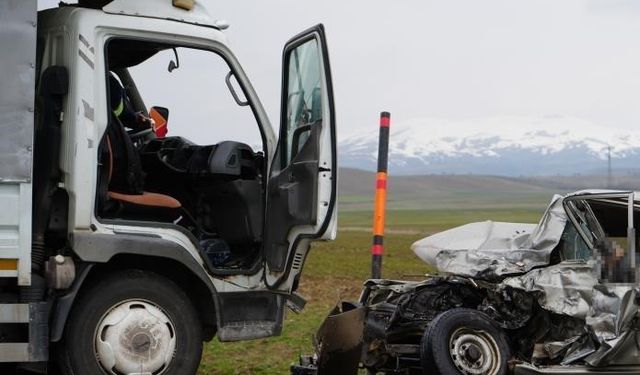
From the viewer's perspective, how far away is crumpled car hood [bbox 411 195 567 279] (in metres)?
7.74

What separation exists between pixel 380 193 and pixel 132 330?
3045mm

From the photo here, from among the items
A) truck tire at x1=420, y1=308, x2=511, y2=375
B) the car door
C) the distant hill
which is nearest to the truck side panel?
the car door

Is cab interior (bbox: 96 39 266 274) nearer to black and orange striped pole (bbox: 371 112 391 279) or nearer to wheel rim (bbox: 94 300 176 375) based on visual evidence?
wheel rim (bbox: 94 300 176 375)

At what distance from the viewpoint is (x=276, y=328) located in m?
7.08

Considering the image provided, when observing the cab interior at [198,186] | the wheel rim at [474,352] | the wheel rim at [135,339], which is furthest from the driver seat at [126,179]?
the wheel rim at [474,352]

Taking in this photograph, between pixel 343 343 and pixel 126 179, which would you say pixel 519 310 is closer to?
pixel 343 343

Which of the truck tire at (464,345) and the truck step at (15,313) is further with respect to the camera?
the truck tire at (464,345)

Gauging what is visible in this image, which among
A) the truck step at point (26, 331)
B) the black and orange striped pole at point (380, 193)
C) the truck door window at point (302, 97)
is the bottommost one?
the truck step at point (26, 331)

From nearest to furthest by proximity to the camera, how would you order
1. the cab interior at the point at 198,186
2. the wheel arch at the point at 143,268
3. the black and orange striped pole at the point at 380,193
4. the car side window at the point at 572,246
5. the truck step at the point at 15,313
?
the truck step at the point at 15,313, the wheel arch at the point at 143,268, the cab interior at the point at 198,186, the car side window at the point at 572,246, the black and orange striped pole at the point at 380,193

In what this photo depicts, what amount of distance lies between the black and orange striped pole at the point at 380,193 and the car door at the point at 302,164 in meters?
1.65

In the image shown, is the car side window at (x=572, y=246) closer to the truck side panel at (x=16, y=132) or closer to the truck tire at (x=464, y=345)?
the truck tire at (x=464, y=345)

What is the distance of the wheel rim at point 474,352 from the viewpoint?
6953 mm

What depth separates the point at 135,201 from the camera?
21.9 feet

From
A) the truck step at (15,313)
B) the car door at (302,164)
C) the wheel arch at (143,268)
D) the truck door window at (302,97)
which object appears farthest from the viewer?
the truck door window at (302,97)
